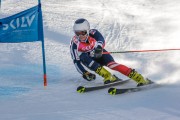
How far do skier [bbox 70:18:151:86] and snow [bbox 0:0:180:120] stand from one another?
357 mm

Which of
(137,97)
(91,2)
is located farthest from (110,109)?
(91,2)

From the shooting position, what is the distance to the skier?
692 centimetres

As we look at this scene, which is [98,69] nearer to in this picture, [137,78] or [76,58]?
[76,58]

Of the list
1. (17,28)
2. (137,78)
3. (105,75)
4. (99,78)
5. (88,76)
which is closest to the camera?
(17,28)

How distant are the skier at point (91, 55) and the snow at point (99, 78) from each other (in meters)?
0.36

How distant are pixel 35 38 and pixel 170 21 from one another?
22.6 feet

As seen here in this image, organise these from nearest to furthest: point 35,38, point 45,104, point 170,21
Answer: point 45,104, point 35,38, point 170,21

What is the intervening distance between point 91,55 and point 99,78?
0.54 metres

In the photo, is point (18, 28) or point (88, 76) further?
point (88, 76)

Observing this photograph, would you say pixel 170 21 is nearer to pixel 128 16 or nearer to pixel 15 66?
pixel 128 16

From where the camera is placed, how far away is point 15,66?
27.4ft

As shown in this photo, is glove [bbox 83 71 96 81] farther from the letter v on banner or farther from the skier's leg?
the letter v on banner

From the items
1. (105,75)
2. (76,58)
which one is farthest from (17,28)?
(105,75)

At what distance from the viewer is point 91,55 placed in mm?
7273
